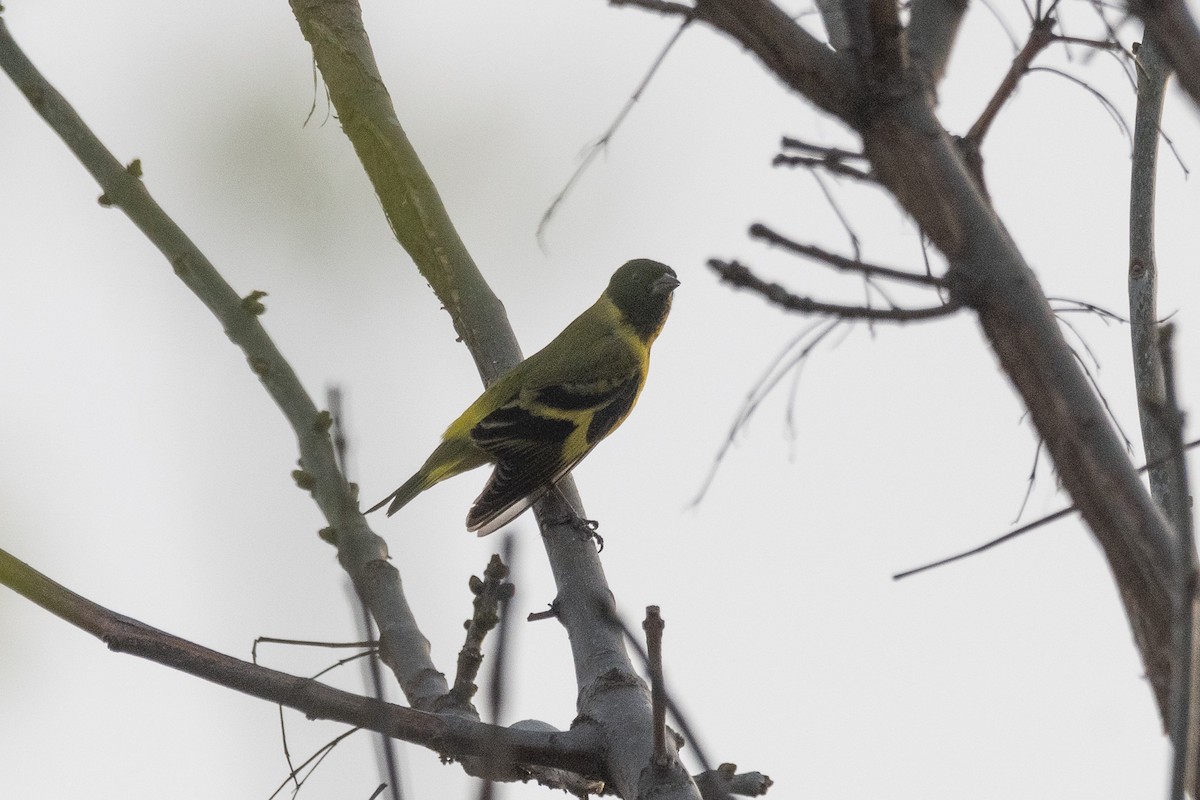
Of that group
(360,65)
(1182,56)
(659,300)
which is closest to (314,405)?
(360,65)

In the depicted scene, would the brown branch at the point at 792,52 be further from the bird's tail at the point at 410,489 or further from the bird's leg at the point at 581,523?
the bird's tail at the point at 410,489

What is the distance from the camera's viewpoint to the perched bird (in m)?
5.51

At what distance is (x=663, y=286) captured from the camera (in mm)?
7211

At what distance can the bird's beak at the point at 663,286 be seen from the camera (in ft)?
23.7

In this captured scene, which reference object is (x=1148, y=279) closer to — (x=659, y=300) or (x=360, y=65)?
(x=360, y=65)

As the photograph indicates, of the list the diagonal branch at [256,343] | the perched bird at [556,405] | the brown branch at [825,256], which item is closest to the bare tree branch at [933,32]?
the brown branch at [825,256]

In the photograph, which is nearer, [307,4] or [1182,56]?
[1182,56]

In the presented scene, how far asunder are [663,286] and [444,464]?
1909mm

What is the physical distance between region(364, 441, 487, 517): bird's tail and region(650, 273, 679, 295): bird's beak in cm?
173

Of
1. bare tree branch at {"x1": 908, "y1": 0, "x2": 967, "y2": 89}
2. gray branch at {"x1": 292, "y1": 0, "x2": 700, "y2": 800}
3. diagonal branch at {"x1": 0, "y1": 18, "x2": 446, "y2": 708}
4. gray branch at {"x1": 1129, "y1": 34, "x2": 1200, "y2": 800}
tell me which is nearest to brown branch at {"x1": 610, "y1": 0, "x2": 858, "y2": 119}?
bare tree branch at {"x1": 908, "y1": 0, "x2": 967, "y2": 89}

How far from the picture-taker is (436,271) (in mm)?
4691

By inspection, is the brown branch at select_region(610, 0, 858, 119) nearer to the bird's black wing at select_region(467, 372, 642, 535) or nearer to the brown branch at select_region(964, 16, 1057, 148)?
the brown branch at select_region(964, 16, 1057, 148)

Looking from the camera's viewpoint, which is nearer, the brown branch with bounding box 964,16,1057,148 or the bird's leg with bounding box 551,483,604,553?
the brown branch with bounding box 964,16,1057,148

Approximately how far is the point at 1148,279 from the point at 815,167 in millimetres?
1764
